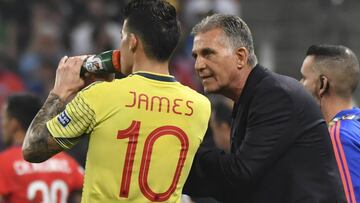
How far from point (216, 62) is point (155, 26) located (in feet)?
1.33

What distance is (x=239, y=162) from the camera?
14.5ft

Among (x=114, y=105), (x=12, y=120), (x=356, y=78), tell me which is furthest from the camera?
(x=12, y=120)

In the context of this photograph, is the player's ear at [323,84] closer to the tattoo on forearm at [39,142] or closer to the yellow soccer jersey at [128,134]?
the yellow soccer jersey at [128,134]

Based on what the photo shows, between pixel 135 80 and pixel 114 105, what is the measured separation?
177 mm

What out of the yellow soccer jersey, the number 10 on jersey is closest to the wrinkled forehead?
the yellow soccer jersey

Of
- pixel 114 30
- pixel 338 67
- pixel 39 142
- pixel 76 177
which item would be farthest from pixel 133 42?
pixel 114 30

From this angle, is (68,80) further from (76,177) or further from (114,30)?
(114,30)

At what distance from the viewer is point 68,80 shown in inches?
174

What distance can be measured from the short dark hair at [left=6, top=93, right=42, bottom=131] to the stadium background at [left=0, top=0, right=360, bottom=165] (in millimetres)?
5261

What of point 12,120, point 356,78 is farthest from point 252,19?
point 356,78

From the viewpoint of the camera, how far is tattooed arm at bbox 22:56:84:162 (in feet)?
13.8

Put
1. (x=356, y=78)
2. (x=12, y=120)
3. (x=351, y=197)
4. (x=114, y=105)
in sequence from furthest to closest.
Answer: (x=12, y=120)
(x=356, y=78)
(x=351, y=197)
(x=114, y=105)

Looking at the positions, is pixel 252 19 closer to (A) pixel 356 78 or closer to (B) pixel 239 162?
(A) pixel 356 78

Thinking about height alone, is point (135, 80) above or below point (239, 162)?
above
